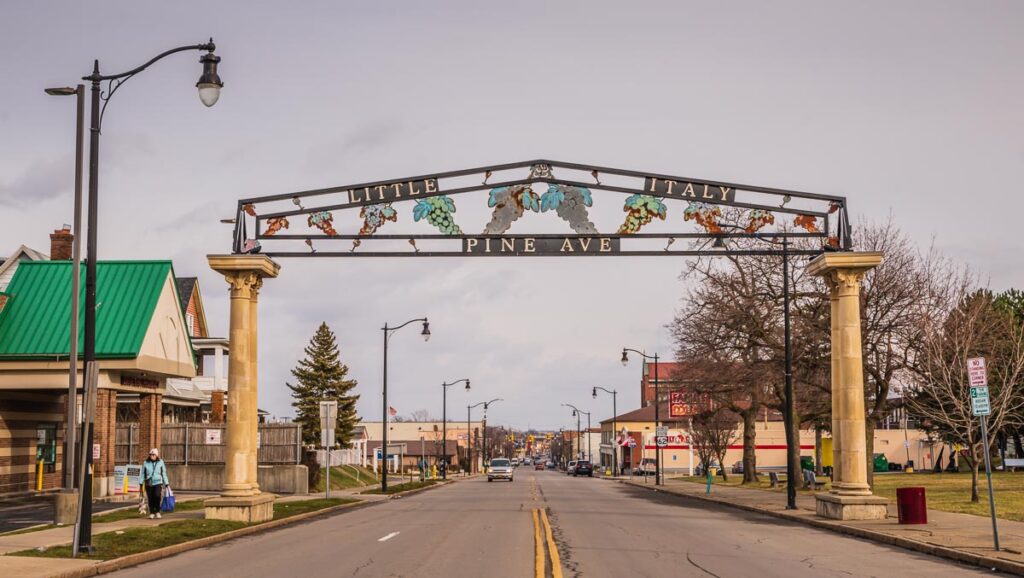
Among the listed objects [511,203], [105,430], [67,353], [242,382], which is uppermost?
A: [511,203]

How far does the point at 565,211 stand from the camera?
26312mm

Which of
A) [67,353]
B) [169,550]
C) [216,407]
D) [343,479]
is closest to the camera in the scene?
[169,550]

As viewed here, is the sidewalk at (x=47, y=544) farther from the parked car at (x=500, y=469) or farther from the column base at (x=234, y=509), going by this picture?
the parked car at (x=500, y=469)

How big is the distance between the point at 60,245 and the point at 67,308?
7944mm

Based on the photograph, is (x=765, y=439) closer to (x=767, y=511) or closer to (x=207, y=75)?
(x=767, y=511)

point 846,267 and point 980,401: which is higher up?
point 846,267

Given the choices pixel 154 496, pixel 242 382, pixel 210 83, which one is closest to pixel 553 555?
pixel 210 83

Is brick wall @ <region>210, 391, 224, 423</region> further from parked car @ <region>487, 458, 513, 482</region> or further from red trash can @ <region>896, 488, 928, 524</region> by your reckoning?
red trash can @ <region>896, 488, 928, 524</region>

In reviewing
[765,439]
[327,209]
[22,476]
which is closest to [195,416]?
[22,476]

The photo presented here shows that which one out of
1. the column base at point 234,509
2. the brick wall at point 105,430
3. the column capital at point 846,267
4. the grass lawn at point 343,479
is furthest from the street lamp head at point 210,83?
the grass lawn at point 343,479

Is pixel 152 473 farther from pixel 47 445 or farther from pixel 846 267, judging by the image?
pixel 846 267

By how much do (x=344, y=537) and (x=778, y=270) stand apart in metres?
24.2

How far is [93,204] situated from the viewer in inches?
691

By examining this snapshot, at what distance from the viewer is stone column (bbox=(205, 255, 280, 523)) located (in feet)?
82.6
